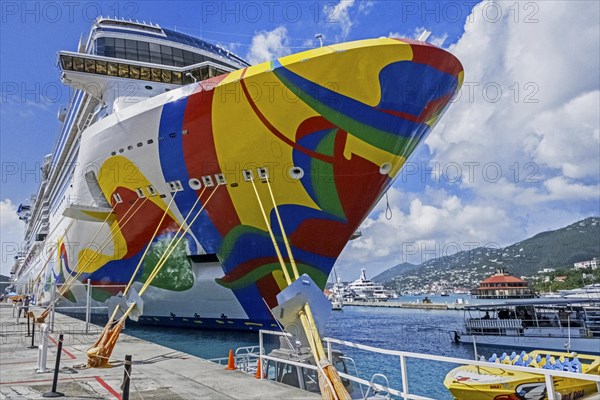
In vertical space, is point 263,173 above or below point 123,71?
below

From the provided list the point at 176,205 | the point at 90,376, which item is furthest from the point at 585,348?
the point at 90,376

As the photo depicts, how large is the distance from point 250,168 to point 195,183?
1.87 m

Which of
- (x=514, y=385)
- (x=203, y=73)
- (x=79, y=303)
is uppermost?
(x=203, y=73)

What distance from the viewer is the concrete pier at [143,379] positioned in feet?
19.8

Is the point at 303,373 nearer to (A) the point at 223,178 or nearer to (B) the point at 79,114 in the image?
(A) the point at 223,178

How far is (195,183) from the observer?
13.4 m

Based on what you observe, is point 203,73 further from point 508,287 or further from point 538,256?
point 538,256

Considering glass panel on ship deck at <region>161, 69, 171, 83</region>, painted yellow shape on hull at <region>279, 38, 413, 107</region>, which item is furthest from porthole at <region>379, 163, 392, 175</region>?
glass panel on ship deck at <region>161, 69, 171, 83</region>

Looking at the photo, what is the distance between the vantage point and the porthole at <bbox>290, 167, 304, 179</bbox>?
12352mm

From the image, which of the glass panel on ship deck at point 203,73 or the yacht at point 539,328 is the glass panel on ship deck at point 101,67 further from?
the yacht at point 539,328

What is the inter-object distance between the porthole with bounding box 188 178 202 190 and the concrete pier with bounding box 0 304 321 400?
4.72 metres

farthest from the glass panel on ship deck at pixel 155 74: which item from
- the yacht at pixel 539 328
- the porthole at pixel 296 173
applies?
the yacht at pixel 539 328

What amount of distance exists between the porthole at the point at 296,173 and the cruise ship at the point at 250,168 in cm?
3

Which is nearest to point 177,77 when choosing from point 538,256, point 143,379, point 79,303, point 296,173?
point 296,173
